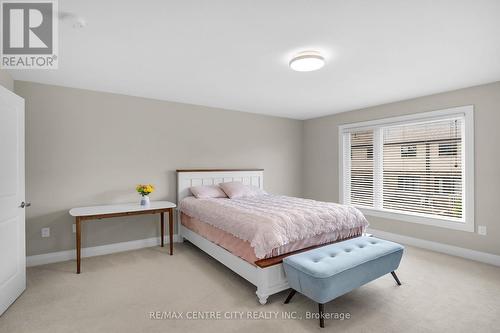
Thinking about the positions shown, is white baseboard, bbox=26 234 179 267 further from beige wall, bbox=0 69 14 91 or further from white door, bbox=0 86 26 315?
beige wall, bbox=0 69 14 91

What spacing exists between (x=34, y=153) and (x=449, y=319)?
15.9ft

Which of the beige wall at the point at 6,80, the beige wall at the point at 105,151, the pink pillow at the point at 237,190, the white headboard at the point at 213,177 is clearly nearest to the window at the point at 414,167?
the white headboard at the point at 213,177

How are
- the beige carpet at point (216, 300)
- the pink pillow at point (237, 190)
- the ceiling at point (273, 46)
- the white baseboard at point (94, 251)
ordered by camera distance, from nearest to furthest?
the ceiling at point (273, 46) < the beige carpet at point (216, 300) < the white baseboard at point (94, 251) < the pink pillow at point (237, 190)

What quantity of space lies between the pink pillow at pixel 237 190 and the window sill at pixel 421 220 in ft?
7.21

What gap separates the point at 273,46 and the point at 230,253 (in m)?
2.21

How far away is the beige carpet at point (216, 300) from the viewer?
204 cm

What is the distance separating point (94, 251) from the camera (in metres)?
3.61

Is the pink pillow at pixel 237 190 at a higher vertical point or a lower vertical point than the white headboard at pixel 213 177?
lower

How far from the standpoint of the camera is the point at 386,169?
4594mm

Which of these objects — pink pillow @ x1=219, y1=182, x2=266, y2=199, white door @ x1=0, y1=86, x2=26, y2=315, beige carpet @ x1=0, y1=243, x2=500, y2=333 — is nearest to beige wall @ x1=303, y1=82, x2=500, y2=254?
beige carpet @ x1=0, y1=243, x2=500, y2=333

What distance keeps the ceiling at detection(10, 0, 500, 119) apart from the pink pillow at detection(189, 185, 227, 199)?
5.02 feet

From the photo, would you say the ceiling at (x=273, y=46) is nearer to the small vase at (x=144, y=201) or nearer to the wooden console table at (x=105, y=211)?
the small vase at (x=144, y=201)

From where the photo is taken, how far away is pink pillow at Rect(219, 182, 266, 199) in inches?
168

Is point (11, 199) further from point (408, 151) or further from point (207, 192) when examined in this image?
point (408, 151)
